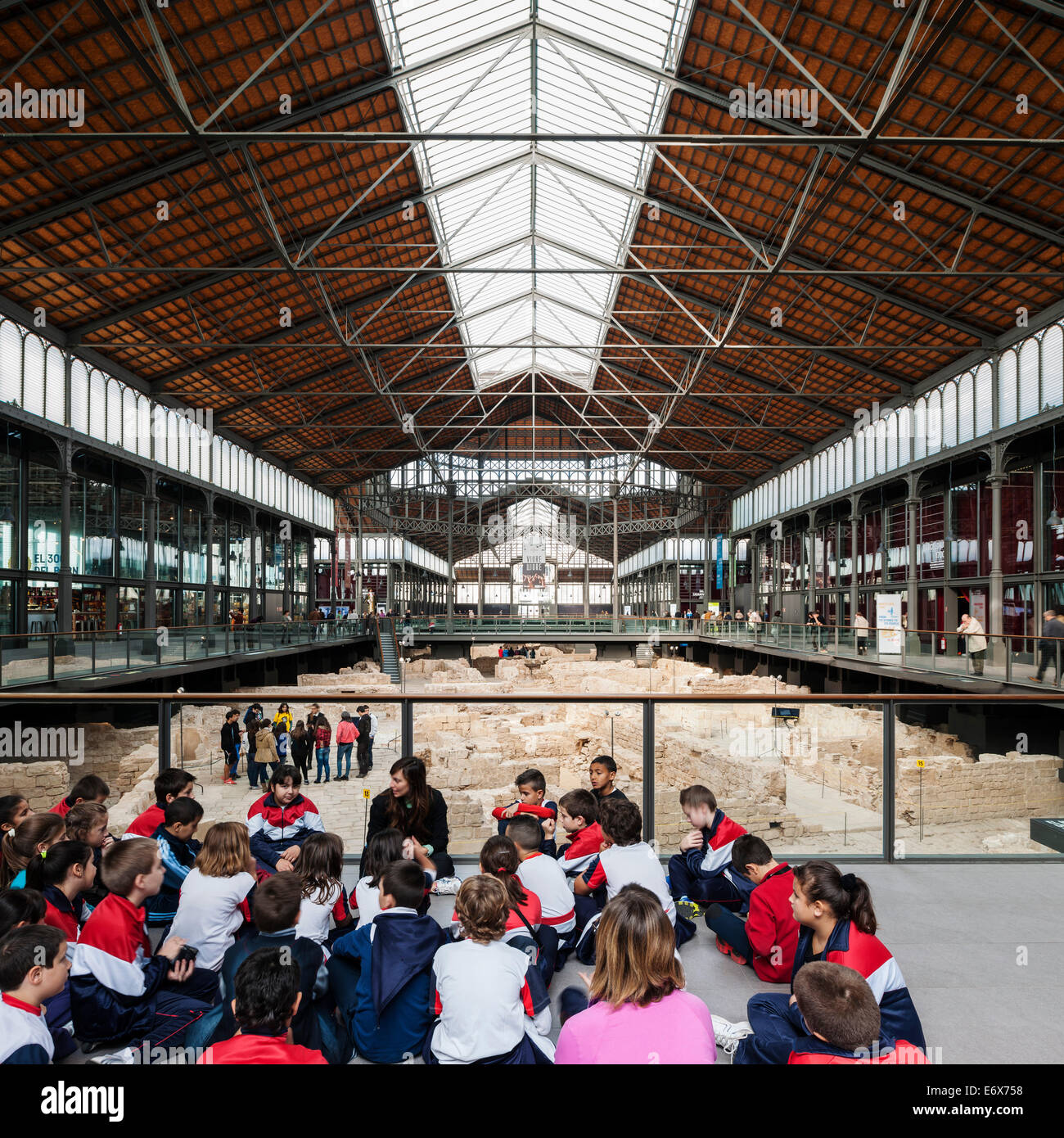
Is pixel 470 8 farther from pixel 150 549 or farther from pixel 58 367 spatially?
pixel 150 549

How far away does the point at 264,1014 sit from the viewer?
2492 mm

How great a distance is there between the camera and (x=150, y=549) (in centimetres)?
2527

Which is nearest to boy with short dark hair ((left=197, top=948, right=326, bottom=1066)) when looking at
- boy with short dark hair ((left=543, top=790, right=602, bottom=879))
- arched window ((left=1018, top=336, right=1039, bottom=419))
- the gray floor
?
the gray floor

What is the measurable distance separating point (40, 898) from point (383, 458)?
42289 millimetres

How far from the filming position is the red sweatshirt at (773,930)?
12.2ft

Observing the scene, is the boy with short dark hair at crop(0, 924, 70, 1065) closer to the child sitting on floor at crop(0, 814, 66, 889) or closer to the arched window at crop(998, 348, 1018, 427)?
the child sitting on floor at crop(0, 814, 66, 889)

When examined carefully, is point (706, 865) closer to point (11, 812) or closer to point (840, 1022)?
point (840, 1022)

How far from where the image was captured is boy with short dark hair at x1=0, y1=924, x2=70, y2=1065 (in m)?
2.54

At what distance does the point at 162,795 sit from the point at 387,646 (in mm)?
33036

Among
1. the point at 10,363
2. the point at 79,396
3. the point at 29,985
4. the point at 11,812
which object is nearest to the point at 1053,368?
the point at 11,812

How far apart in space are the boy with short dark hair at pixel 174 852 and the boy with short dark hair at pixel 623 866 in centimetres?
227

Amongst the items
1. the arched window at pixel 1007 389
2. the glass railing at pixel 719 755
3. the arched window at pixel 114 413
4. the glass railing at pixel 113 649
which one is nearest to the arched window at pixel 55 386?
the arched window at pixel 114 413

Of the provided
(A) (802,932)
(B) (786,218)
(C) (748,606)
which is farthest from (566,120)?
(C) (748,606)

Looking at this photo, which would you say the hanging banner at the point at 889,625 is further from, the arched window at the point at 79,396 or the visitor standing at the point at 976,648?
the arched window at the point at 79,396
